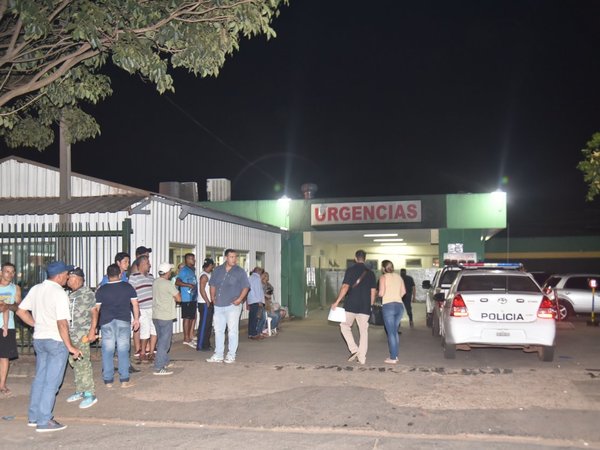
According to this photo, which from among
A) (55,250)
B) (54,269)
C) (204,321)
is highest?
(55,250)

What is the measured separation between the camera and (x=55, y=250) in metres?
12.0

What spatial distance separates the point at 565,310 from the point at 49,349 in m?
16.4

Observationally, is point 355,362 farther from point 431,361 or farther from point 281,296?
point 281,296

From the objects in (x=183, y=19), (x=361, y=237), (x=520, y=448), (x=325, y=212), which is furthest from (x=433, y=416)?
(x=361, y=237)

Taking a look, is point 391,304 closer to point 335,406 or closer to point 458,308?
point 458,308

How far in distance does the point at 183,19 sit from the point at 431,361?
6.70 metres

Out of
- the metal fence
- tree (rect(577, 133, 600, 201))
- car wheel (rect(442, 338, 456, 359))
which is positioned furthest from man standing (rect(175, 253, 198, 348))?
tree (rect(577, 133, 600, 201))

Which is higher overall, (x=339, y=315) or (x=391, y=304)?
(x=391, y=304)

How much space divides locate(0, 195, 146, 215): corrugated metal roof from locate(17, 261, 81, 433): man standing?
564 cm

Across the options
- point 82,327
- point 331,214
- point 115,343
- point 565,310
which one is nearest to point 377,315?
point 331,214

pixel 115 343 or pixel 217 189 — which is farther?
pixel 217 189

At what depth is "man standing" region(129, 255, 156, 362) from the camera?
1037 cm

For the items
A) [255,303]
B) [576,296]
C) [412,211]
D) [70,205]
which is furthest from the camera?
→ [412,211]

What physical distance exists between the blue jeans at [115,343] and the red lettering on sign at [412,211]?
13.5 m
